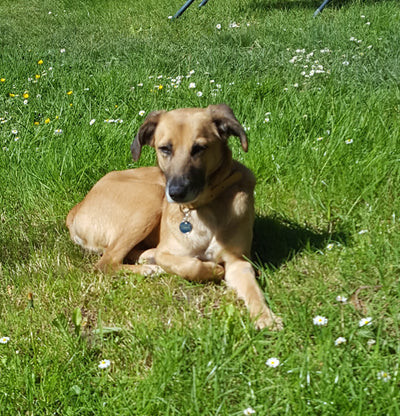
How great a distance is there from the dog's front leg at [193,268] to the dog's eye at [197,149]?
527 millimetres

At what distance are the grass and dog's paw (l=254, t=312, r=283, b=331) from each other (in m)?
0.05

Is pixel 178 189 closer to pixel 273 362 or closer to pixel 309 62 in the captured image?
pixel 273 362

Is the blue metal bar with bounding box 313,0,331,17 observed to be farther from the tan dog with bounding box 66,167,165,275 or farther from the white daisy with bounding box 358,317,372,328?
the white daisy with bounding box 358,317,372,328

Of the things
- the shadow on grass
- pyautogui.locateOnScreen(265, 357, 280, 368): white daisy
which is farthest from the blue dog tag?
the shadow on grass

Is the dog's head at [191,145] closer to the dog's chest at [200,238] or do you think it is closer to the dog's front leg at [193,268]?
the dog's chest at [200,238]

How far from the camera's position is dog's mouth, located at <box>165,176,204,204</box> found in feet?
9.78

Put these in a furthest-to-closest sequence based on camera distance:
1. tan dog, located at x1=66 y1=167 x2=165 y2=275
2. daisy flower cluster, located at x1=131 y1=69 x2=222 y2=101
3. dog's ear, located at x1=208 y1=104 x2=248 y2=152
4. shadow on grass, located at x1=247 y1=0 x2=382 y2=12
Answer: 1. shadow on grass, located at x1=247 y1=0 x2=382 y2=12
2. daisy flower cluster, located at x1=131 y1=69 x2=222 y2=101
3. tan dog, located at x1=66 y1=167 x2=165 y2=275
4. dog's ear, located at x1=208 y1=104 x2=248 y2=152

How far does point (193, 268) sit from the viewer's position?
3176 millimetres

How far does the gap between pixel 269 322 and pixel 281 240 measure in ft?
2.72

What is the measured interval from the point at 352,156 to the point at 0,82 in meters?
3.69

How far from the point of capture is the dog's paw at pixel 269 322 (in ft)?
8.68

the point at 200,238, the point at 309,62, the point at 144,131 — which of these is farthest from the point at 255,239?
the point at 309,62

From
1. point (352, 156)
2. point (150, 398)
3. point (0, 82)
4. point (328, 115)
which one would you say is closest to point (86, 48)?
point (0, 82)

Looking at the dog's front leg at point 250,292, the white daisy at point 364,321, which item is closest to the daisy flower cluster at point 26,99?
the dog's front leg at point 250,292
